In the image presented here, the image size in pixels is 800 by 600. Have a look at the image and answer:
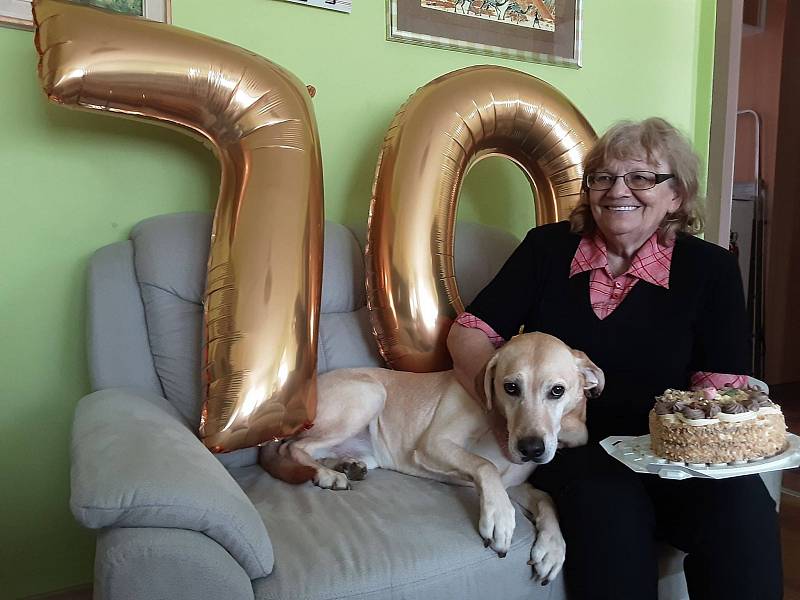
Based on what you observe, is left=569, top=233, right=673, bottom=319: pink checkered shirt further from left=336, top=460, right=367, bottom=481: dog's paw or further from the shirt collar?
left=336, top=460, right=367, bottom=481: dog's paw

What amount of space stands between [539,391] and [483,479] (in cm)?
23

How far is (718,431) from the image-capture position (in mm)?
1216

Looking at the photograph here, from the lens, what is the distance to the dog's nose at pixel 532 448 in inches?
55.0

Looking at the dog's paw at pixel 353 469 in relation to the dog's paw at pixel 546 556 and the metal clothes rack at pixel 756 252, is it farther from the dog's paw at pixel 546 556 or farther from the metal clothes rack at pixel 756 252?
the metal clothes rack at pixel 756 252

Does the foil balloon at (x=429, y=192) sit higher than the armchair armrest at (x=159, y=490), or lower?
higher

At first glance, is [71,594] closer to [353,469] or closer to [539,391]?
[353,469]

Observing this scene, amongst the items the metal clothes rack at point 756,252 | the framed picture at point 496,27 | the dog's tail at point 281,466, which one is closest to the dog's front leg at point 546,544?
the dog's tail at point 281,466

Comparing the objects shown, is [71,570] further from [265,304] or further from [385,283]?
[385,283]

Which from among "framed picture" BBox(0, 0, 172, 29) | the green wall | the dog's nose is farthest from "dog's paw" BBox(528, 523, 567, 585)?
"framed picture" BBox(0, 0, 172, 29)

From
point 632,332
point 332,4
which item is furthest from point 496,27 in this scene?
point 632,332

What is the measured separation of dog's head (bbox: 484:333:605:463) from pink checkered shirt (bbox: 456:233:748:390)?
0.61ft

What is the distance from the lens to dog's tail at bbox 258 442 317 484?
1.56m

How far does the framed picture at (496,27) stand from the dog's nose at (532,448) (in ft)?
4.87

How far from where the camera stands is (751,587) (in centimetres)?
124
